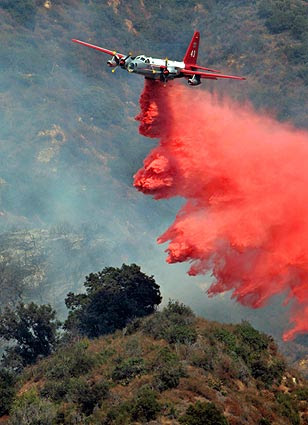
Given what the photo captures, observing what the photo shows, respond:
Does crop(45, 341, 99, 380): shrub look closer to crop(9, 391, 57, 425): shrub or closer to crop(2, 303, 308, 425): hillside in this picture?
crop(2, 303, 308, 425): hillside

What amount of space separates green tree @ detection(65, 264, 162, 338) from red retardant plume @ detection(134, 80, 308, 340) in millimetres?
10753

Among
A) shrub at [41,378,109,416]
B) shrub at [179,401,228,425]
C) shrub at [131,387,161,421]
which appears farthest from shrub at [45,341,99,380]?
shrub at [179,401,228,425]

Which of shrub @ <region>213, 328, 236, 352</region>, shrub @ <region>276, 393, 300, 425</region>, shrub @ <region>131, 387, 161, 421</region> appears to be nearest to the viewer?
shrub @ <region>131, 387, 161, 421</region>

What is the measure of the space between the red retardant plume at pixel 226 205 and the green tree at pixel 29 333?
60.8 feet

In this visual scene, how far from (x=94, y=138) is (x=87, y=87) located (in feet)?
58.0

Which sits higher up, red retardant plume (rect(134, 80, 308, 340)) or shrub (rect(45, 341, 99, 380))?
red retardant plume (rect(134, 80, 308, 340))

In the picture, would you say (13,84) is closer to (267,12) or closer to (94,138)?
(94,138)

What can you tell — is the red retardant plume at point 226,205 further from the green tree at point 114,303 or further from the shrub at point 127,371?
the green tree at point 114,303

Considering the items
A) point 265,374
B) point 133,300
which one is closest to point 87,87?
point 133,300

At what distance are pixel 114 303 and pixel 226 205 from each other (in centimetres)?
1574

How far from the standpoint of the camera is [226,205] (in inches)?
2721

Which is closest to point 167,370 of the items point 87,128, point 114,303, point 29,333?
point 114,303

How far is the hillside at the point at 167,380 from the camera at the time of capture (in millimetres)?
53812

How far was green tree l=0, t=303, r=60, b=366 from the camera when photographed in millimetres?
79938
